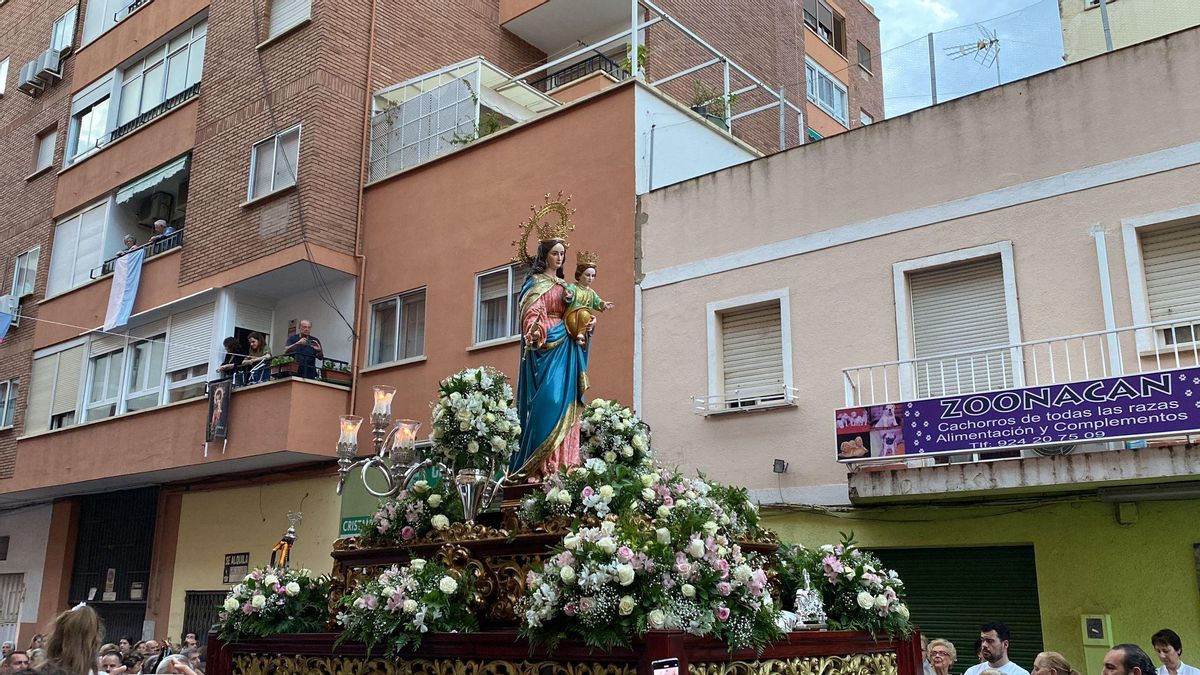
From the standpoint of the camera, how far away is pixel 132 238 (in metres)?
21.0

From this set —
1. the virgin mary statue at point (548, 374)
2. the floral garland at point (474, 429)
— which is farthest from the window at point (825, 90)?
the floral garland at point (474, 429)

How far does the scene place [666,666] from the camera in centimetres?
446

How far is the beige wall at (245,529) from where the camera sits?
16453 mm

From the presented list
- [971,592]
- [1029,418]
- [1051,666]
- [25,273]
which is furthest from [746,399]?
[25,273]

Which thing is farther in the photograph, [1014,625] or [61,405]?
[61,405]

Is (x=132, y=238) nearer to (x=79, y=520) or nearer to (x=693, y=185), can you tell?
(x=79, y=520)

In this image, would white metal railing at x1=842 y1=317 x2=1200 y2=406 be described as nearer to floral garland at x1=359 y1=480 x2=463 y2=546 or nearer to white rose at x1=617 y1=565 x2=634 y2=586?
floral garland at x1=359 y1=480 x2=463 y2=546

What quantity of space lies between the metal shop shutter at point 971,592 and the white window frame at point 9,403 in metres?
18.6

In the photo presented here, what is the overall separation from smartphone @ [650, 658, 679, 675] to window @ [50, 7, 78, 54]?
2466 centimetres

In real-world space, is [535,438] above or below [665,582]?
above

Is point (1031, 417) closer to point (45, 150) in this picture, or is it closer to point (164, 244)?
point (164, 244)

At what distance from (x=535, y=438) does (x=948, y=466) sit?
531cm

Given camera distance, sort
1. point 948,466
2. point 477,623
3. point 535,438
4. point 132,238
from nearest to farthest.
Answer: point 477,623, point 535,438, point 948,466, point 132,238

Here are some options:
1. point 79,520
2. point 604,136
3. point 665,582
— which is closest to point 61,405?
point 79,520
